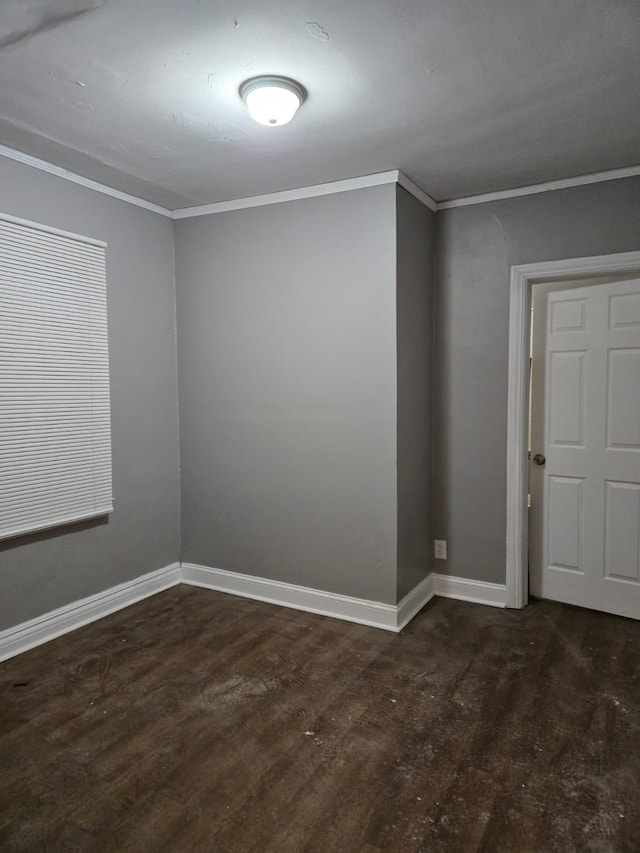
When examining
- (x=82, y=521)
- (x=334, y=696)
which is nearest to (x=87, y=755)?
(x=334, y=696)

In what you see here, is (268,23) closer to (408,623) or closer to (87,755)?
(87,755)

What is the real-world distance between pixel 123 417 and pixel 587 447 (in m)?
→ 2.83

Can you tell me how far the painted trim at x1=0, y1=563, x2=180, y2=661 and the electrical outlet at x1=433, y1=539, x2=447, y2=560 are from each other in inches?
69.4

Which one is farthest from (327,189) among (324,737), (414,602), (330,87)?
(324,737)

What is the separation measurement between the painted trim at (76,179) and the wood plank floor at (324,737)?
251 centimetres

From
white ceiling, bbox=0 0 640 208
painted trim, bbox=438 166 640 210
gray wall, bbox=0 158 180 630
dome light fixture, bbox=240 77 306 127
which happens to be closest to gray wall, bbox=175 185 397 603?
gray wall, bbox=0 158 180 630

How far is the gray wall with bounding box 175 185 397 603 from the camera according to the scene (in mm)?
3199

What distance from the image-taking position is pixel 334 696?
2539 mm

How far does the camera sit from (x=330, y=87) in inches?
84.6

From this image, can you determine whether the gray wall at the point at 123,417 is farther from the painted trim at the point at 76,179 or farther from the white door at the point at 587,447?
the white door at the point at 587,447

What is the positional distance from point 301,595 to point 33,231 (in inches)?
99.2

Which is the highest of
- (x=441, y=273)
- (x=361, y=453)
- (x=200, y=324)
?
(x=441, y=273)

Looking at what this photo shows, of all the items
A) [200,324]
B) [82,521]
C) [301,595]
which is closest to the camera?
[82,521]

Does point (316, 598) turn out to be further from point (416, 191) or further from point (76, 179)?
point (76, 179)
